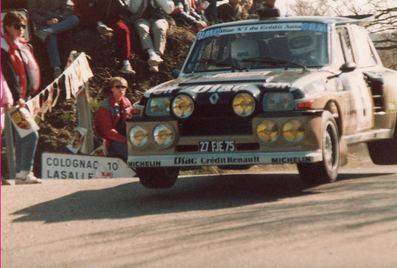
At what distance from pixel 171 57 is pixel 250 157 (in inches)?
329

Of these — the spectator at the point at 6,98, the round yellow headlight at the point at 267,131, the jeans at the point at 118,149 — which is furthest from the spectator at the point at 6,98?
the round yellow headlight at the point at 267,131

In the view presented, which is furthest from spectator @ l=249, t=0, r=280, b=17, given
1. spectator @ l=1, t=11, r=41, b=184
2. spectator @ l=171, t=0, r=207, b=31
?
spectator @ l=1, t=11, r=41, b=184

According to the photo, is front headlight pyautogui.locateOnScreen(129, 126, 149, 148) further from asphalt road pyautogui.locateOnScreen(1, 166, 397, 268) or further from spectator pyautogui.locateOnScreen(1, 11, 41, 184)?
spectator pyautogui.locateOnScreen(1, 11, 41, 184)

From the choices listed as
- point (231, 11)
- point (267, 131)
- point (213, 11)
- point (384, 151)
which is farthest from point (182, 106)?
point (231, 11)

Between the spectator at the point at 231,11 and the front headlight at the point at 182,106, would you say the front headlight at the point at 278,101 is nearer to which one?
the front headlight at the point at 182,106

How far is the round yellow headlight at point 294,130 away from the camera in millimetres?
8537

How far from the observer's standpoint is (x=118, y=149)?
40.7ft

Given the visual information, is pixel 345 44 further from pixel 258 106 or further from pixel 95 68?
pixel 95 68

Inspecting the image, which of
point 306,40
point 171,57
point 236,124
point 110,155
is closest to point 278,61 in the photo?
point 306,40

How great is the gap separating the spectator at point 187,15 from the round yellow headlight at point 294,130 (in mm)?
7632

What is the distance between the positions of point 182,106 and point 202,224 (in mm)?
1775

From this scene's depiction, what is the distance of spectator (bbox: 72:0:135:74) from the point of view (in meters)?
14.2

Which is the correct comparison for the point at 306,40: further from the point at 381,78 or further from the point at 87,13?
the point at 87,13

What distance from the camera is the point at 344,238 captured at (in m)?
6.52
